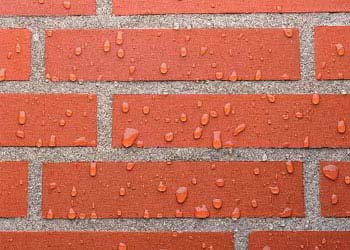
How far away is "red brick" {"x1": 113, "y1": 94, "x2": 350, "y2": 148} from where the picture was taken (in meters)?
1.17

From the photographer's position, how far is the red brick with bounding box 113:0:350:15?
119cm

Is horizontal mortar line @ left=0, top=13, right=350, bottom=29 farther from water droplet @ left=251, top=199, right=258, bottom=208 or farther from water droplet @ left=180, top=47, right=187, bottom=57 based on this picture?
water droplet @ left=251, top=199, right=258, bottom=208

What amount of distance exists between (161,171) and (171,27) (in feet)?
1.00

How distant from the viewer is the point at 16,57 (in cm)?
119

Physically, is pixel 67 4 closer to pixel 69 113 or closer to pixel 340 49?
pixel 69 113

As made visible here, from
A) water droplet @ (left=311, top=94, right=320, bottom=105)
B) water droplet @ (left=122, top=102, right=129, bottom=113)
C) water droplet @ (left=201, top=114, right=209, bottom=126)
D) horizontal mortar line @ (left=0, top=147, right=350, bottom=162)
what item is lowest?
horizontal mortar line @ (left=0, top=147, right=350, bottom=162)

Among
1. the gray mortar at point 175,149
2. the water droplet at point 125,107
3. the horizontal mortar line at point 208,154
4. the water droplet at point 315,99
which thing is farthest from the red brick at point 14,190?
the water droplet at point 315,99

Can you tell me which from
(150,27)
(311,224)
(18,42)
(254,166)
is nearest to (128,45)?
(150,27)

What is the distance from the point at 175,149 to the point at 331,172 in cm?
33

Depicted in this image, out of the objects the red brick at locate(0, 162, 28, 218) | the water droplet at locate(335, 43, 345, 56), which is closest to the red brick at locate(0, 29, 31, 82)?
the red brick at locate(0, 162, 28, 218)

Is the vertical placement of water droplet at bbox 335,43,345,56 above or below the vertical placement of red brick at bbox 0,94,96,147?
above

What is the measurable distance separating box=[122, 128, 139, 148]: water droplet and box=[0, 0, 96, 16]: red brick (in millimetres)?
264

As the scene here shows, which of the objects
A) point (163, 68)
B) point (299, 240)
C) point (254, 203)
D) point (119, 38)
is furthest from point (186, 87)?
point (299, 240)

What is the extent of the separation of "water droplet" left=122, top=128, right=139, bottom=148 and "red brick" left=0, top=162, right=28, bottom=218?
22 cm
